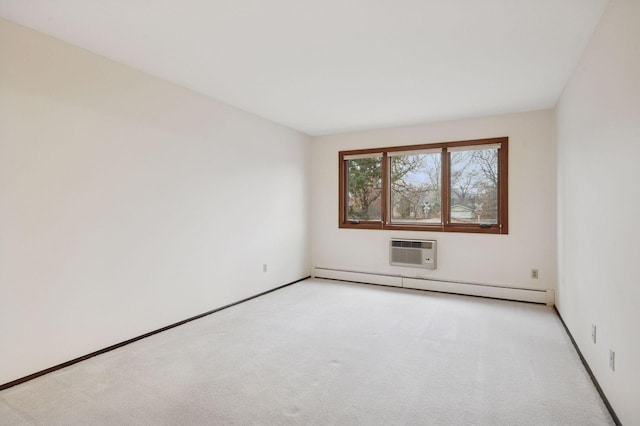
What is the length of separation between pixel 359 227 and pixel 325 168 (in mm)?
1172

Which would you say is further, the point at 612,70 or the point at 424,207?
the point at 424,207

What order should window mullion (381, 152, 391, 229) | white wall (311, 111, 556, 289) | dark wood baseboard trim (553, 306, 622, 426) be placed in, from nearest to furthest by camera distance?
dark wood baseboard trim (553, 306, 622, 426)
white wall (311, 111, 556, 289)
window mullion (381, 152, 391, 229)

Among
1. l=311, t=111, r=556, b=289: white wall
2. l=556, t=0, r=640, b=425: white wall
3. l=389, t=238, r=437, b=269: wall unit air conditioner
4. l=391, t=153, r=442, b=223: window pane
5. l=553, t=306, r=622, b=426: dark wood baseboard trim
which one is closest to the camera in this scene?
l=556, t=0, r=640, b=425: white wall

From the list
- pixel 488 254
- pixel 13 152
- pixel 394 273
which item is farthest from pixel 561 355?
pixel 13 152

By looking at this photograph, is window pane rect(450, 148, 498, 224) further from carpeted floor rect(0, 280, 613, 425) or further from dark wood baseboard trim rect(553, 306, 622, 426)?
dark wood baseboard trim rect(553, 306, 622, 426)

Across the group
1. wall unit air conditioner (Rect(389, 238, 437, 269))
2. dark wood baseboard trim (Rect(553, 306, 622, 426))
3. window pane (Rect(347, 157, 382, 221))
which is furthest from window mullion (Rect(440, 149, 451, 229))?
dark wood baseboard trim (Rect(553, 306, 622, 426))

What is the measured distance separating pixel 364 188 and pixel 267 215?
1703mm

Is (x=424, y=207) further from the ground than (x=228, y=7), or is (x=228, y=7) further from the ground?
(x=228, y=7)

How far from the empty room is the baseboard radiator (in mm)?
43

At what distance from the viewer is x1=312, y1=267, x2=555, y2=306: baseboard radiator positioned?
441 cm

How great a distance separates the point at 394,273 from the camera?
5320 mm

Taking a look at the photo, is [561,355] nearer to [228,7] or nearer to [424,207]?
[424,207]

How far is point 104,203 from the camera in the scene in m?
2.89

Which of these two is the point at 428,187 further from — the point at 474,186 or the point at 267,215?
the point at 267,215
